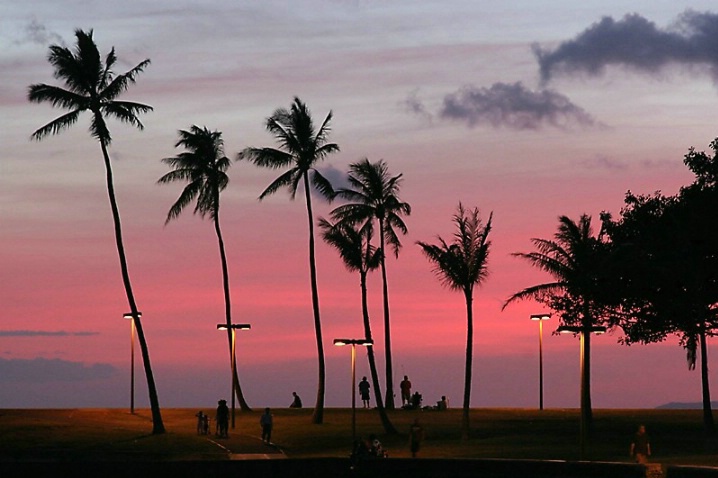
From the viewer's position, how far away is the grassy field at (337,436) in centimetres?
6062

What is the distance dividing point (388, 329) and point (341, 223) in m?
11.6

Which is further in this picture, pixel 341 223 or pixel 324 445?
pixel 341 223

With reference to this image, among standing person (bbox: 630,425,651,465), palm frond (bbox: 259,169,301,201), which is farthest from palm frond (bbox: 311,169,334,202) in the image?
standing person (bbox: 630,425,651,465)

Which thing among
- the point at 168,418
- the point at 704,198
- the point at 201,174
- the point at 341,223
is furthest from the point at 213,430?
the point at 704,198

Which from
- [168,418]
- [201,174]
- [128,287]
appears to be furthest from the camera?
[201,174]

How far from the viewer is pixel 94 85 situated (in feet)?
231

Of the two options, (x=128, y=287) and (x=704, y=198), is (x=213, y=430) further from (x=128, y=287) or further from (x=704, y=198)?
(x=704, y=198)

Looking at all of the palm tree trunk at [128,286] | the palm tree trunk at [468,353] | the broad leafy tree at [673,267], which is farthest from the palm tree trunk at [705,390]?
the palm tree trunk at [128,286]

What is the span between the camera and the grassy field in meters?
60.6

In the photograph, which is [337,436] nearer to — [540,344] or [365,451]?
[365,451]

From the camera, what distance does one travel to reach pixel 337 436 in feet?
234

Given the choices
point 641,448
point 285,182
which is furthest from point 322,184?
point 641,448

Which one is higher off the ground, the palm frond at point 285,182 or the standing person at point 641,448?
the palm frond at point 285,182

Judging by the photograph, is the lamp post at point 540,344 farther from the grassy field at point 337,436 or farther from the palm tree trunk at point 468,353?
the palm tree trunk at point 468,353
